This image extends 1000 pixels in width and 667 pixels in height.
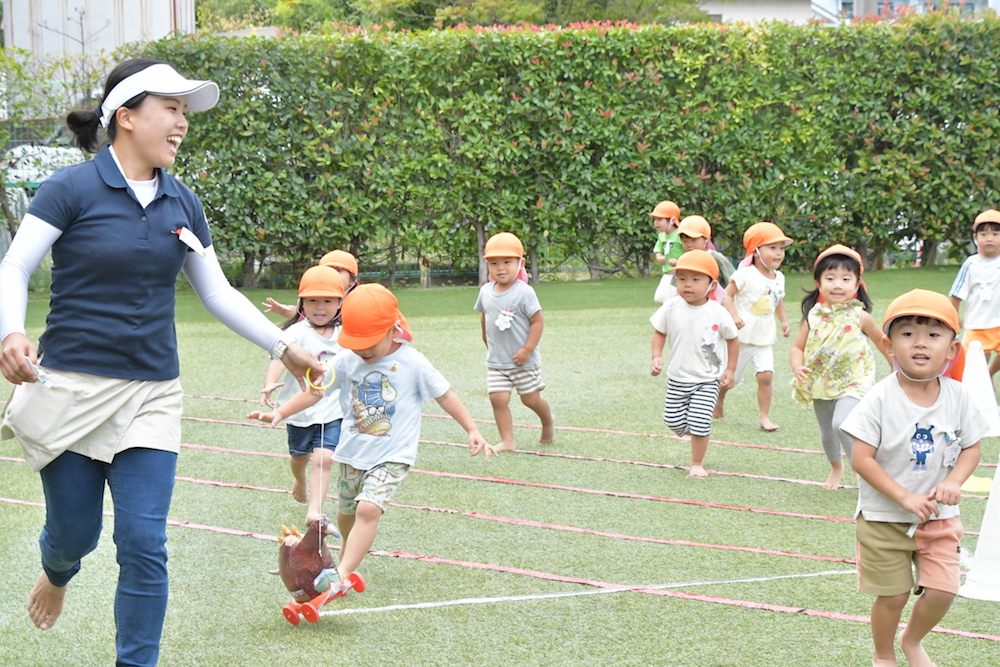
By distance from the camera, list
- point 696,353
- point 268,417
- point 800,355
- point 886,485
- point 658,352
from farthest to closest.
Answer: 1. point 658,352
2. point 696,353
3. point 800,355
4. point 268,417
5. point 886,485

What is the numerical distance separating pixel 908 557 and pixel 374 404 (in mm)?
2269

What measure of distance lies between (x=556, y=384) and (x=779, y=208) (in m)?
8.37

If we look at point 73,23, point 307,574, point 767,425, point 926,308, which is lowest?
point 767,425

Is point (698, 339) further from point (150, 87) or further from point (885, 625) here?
point (150, 87)

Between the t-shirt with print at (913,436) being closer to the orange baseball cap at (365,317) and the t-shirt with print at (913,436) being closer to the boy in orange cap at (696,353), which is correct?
the orange baseball cap at (365,317)

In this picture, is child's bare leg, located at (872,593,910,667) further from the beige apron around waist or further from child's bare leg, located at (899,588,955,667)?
the beige apron around waist

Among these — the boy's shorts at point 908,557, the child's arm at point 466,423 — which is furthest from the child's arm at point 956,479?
the child's arm at point 466,423

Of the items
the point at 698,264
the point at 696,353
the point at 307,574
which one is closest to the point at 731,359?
the point at 696,353

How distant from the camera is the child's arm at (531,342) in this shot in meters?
7.83

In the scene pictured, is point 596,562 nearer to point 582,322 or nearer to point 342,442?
point 342,442

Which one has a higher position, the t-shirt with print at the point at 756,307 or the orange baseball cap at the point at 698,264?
the orange baseball cap at the point at 698,264

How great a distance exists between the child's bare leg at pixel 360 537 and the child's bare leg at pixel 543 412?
3.15m

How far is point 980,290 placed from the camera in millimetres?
8867

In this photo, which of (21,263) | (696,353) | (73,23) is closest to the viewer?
(21,263)
